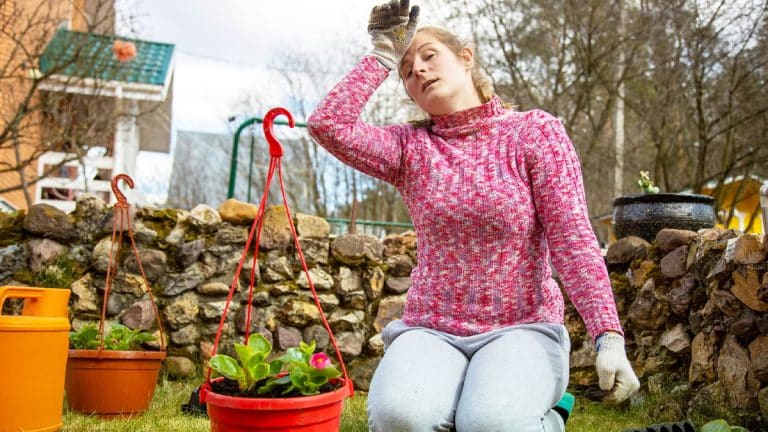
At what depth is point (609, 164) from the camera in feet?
30.0

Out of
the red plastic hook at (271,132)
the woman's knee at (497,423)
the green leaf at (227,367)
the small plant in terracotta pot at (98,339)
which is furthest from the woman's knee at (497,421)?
the small plant in terracotta pot at (98,339)

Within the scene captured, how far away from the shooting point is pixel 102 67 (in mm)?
6098

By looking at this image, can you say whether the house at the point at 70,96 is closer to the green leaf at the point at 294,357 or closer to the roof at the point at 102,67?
the roof at the point at 102,67

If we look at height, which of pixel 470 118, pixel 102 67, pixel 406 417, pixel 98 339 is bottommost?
pixel 98 339

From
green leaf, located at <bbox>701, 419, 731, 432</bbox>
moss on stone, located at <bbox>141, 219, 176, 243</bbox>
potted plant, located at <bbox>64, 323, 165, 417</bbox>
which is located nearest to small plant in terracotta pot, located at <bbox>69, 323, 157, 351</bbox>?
potted plant, located at <bbox>64, 323, 165, 417</bbox>

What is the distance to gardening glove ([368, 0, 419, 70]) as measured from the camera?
1.70m

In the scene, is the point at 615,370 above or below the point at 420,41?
below

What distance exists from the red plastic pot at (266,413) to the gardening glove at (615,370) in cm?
60

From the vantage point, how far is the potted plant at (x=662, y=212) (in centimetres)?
333

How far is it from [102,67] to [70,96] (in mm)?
666

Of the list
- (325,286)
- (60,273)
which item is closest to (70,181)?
(60,273)

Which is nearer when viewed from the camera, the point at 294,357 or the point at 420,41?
the point at 294,357

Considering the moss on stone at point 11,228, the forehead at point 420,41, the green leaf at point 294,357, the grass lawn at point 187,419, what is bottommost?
the grass lawn at point 187,419

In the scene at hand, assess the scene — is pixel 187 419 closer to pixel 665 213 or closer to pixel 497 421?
pixel 497 421
